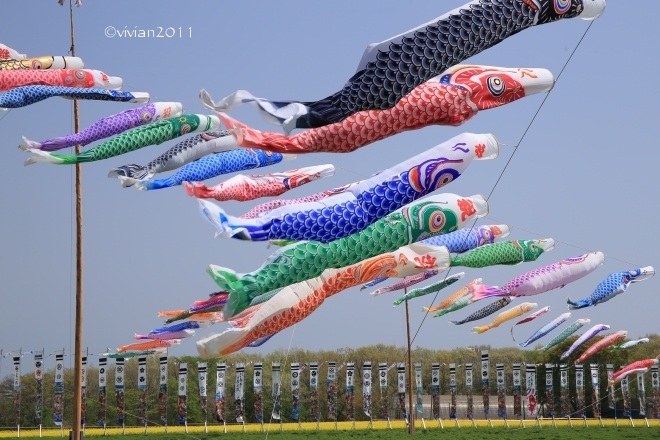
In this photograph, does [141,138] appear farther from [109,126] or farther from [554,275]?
[554,275]

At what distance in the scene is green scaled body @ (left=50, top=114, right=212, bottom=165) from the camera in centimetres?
1384

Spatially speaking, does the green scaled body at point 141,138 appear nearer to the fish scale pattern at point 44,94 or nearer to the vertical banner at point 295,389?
the fish scale pattern at point 44,94

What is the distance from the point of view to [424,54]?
9.35m

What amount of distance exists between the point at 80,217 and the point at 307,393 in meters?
25.8

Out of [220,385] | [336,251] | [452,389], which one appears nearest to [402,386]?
Result: [452,389]

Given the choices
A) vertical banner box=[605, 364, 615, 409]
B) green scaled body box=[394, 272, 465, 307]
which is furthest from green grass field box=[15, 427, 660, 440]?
green scaled body box=[394, 272, 465, 307]

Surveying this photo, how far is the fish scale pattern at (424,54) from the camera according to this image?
9.14 meters

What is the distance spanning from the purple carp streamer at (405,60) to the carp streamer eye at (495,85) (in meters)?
0.86

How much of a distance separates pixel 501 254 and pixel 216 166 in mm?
5160

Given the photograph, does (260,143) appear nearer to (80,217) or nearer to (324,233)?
(324,233)

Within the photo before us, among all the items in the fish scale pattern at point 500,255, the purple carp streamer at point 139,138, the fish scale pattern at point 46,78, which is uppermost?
the fish scale pattern at point 46,78

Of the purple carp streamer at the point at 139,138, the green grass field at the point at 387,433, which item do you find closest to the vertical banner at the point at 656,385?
the green grass field at the point at 387,433

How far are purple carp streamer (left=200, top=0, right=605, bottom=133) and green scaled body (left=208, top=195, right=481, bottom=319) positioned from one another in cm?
277

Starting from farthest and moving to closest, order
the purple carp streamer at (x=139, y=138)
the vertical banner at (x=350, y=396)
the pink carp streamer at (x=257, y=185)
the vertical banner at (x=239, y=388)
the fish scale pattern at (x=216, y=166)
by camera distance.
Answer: the vertical banner at (x=350, y=396) → the vertical banner at (x=239, y=388) → the fish scale pattern at (x=216, y=166) → the pink carp streamer at (x=257, y=185) → the purple carp streamer at (x=139, y=138)
